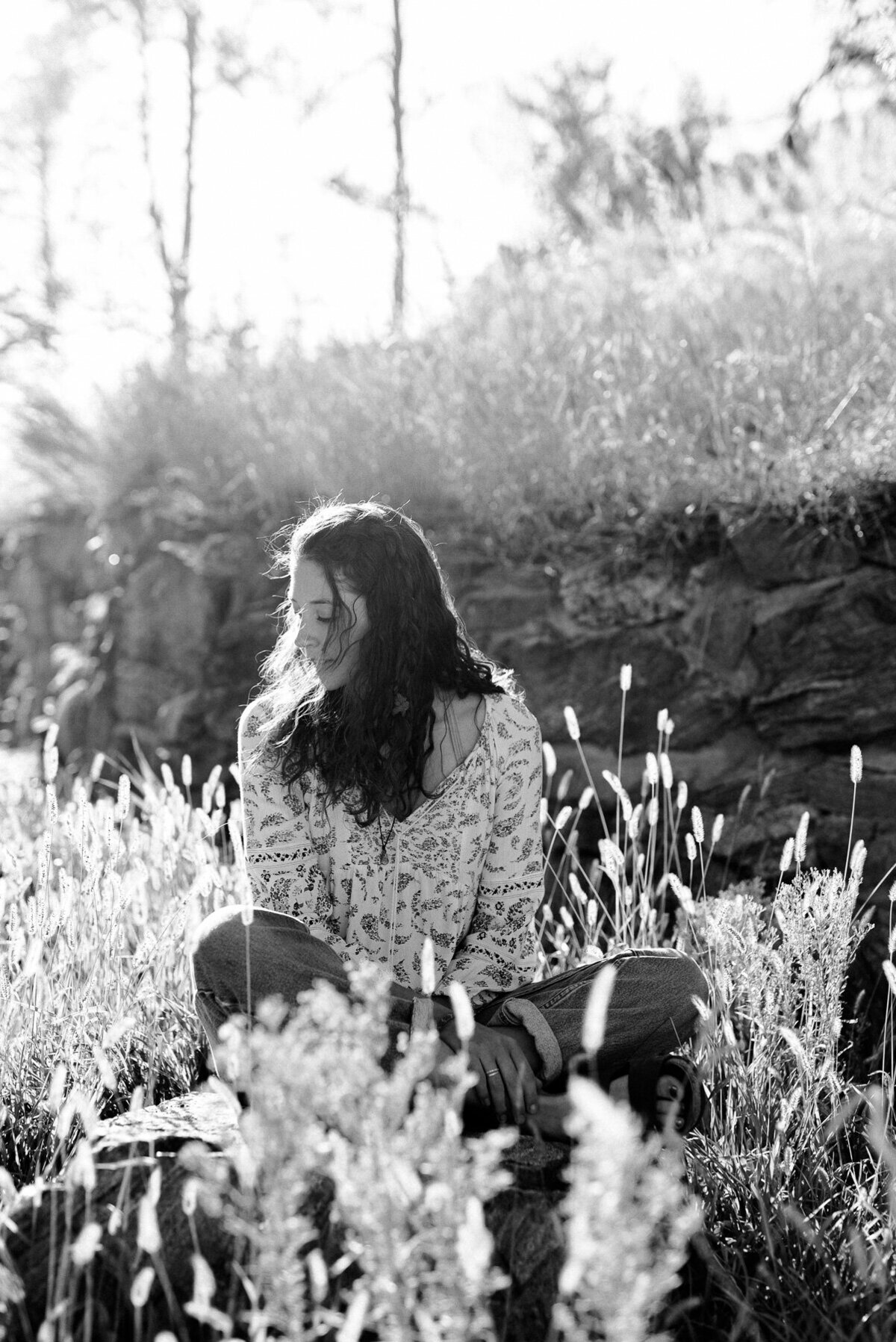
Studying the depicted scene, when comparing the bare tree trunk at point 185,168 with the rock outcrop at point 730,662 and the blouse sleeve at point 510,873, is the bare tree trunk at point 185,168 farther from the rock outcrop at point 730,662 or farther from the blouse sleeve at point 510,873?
the blouse sleeve at point 510,873

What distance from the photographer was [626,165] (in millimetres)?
8117

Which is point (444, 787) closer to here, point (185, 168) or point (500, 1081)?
point (500, 1081)

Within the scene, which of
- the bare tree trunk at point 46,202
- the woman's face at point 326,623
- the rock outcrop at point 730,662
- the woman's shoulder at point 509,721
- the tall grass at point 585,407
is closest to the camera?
the woman's face at point 326,623

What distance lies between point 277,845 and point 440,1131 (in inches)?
39.8

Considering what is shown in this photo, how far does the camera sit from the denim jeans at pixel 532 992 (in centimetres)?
181

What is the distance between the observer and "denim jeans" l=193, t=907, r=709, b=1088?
1.81 m

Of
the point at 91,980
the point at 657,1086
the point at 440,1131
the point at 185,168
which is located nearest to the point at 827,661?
the point at 657,1086

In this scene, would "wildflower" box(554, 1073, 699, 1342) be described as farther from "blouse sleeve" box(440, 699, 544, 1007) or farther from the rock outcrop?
the rock outcrop

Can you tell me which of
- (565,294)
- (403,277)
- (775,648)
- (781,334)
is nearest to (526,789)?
(775,648)

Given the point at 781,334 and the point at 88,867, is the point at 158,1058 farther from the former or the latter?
the point at 781,334

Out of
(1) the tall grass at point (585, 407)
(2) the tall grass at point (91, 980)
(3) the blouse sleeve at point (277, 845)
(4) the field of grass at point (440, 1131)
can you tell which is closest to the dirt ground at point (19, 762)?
(1) the tall grass at point (585, 407)

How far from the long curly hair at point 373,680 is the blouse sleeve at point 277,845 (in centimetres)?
3

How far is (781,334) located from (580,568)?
3.59 feet

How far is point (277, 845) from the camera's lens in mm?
2082
